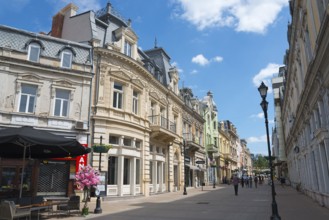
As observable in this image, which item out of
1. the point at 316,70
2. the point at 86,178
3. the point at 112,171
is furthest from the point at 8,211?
the point at 316,70

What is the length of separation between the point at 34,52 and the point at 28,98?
304 centimetres

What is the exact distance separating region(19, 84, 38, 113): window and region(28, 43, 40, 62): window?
5.89 ft

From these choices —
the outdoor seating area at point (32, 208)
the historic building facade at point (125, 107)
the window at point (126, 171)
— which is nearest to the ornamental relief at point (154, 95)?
the historic building facade at point (125, 107)

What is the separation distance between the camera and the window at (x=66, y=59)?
18203 mm

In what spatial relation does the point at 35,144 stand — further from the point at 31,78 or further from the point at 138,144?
the point at 138,144

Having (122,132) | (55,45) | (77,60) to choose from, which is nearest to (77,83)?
(77,60)

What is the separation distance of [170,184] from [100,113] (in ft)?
38.4

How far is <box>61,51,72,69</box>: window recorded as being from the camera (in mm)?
18203

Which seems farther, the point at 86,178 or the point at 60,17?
the point at 60,17

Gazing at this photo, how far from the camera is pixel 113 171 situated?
62.7ft

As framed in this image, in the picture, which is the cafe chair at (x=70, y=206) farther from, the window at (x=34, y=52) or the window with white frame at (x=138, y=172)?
the window at (x=34, y=52)

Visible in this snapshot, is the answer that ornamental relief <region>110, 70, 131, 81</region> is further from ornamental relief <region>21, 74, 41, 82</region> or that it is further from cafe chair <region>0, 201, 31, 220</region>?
cafe chair <region>0, 201, 31, 220</region>

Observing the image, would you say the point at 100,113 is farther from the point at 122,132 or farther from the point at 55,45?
the point at 55,45

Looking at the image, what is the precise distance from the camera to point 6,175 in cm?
1534
